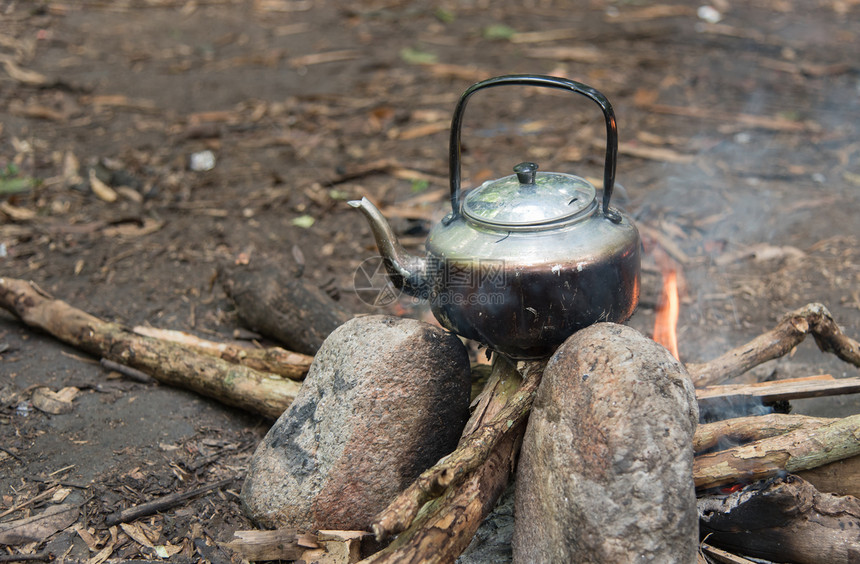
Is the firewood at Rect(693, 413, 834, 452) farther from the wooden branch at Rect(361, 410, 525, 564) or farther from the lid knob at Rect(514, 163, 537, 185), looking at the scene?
the lid knob at Rect(514, 163, 537, 185)

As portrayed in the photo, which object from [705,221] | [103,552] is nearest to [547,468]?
[103,552]

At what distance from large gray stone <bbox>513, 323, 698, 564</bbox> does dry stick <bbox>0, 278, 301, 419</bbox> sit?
145 centimetres

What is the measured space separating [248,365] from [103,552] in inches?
44.7

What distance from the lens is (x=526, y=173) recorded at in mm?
2631

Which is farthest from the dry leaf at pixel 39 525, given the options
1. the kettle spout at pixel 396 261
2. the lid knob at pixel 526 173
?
the lid knob at pixel 526 173

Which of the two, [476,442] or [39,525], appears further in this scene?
[39,525]

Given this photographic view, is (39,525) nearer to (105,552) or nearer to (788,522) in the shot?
(105,552)

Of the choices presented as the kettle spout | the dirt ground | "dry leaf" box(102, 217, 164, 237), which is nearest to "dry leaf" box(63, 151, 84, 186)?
the dirt ground

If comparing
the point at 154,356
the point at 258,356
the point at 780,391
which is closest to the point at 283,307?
the point at 258,356

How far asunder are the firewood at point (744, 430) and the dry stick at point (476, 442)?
0.67 meters

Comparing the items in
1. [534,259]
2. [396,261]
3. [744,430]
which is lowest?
[744,430]

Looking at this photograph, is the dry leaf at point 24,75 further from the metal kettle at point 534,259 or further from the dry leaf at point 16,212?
the metal kettle at point 534,259

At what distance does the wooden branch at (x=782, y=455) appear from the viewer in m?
2.40

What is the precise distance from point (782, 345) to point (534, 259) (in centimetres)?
146
